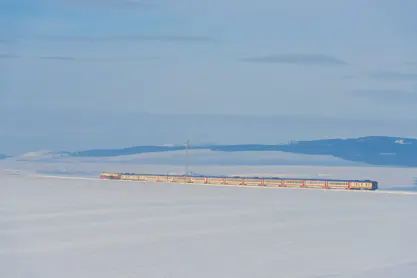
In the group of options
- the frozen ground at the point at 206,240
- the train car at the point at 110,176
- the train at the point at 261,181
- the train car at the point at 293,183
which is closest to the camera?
the frozen ground at the point at 206,240

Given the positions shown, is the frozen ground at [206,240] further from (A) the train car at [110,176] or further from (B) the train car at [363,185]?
(A) the train car at [110,176]

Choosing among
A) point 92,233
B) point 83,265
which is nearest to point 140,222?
point 92,233

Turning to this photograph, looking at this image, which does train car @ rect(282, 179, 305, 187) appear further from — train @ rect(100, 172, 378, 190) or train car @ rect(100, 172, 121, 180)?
train car @ rect(100, 172, 121, 180)

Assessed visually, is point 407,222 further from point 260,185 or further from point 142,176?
point 142,176

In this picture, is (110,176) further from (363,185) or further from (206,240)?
(206,240)

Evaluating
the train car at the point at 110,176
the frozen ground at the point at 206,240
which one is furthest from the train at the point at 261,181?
the frozen ground at the point at 206,240

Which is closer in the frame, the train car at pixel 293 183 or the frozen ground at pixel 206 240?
the frozen ground at pixel 206 240

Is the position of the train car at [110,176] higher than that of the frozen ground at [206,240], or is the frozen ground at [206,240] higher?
the train car at [110,176]
